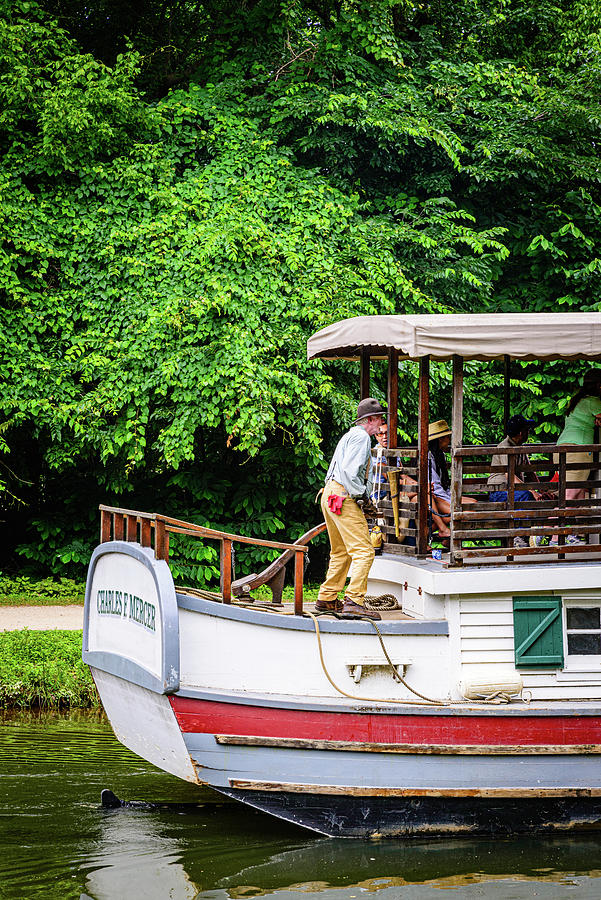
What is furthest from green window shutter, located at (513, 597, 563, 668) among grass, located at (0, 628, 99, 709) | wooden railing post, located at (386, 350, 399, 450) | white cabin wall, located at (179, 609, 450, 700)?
grass, located at (0, 628, 99, 709)

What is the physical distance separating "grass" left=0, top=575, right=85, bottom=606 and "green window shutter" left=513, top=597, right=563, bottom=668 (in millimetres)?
9197

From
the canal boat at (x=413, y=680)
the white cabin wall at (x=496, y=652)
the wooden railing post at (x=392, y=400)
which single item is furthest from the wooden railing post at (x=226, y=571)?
the wooden railing post at (x=392, y=400)

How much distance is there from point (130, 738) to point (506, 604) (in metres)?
2.92

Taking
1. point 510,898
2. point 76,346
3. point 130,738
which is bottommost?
point 510,898

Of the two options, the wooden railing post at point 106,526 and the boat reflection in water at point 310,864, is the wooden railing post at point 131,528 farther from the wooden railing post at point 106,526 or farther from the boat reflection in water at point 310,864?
the boat reflection in water at point 310,864

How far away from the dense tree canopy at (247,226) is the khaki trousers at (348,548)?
564cm

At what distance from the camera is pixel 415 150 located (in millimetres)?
17156

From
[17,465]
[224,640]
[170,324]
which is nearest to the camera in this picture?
[224,640]

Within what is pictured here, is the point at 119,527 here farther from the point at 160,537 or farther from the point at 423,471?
the point at 423,471

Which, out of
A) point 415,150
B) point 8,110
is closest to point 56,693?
point 8,110

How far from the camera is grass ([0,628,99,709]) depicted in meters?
11.0

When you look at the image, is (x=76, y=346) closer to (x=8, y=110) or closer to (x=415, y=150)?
(x=8, y=110)

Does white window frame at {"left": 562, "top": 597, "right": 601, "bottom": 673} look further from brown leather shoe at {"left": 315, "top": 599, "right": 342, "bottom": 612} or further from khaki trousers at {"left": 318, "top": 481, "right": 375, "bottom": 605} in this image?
brown leather shoe at {"left": 315, "top": 599, "right": 342, "bottom": 612}

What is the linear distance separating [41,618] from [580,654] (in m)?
8.40
